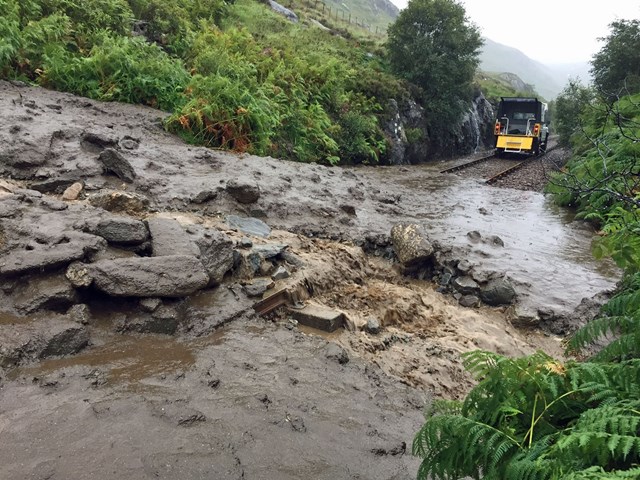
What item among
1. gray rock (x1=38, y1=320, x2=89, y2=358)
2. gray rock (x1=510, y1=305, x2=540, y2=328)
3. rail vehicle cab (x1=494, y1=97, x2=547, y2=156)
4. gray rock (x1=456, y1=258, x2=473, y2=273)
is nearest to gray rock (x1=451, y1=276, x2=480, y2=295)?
gray rock (x1=456, y1=258, x2=473, y2=273)

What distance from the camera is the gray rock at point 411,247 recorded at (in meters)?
7.59

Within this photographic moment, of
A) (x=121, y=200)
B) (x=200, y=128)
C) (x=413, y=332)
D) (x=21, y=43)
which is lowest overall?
(x=413, y=332)

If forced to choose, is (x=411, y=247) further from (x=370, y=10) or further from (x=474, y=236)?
(x=370, y=10)

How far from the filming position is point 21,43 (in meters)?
10.9

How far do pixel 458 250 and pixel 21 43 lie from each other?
10.7 m

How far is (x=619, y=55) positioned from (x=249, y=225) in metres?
23.7

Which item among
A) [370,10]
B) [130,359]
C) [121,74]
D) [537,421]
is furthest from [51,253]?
[370,10]

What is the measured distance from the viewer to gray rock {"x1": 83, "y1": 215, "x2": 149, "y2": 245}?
4.98 meters

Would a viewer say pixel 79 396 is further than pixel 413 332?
No

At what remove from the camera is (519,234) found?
10.3 metres

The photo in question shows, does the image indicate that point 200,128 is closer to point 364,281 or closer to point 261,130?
point 261,130

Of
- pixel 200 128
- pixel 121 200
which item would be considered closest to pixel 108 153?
pixel 121 200

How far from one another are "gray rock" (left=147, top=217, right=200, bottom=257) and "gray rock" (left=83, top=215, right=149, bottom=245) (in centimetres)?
18

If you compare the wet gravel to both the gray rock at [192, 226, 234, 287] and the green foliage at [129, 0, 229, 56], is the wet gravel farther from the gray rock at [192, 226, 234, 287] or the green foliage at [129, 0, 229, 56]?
the gray rock at [192, 226, 234, 287]
